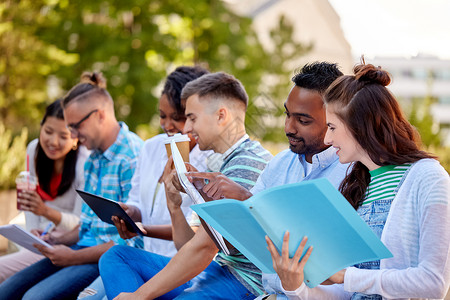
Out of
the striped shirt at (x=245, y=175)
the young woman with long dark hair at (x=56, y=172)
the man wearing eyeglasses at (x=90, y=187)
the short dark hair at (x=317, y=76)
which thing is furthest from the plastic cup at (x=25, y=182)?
the short dark hair at (x=317, y=76)

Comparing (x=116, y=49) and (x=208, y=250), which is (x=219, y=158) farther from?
(x=116, y=49)

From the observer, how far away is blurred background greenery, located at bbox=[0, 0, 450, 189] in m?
13.2

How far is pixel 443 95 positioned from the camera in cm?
5831

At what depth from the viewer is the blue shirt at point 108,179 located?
3766 mm

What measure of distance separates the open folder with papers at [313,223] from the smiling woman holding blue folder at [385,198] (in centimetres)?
4

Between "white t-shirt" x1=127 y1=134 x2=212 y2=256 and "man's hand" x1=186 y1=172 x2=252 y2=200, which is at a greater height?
"man's hand" x1=186 y1=172 x2=252 y2=200

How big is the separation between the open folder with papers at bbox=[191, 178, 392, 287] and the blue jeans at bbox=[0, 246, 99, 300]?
1816 millimetres

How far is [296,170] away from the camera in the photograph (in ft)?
8.59

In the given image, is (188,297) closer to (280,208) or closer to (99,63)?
(280,208)

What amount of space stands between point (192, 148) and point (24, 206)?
1.40 meters

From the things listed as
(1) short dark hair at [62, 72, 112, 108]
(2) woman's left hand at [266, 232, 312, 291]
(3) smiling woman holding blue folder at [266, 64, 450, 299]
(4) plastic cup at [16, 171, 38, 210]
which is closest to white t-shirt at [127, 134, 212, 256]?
(1) short dark hair at [62, 72, 112, 108]

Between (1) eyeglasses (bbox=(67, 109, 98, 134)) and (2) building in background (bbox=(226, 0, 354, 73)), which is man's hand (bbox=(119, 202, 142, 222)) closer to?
(1) eyeglasses (bbox=(67, 109, 98, 134))

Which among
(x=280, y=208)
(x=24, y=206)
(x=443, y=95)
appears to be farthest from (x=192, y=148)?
(x=443, y=95)

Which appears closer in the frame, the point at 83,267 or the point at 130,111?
the point at 83,267
